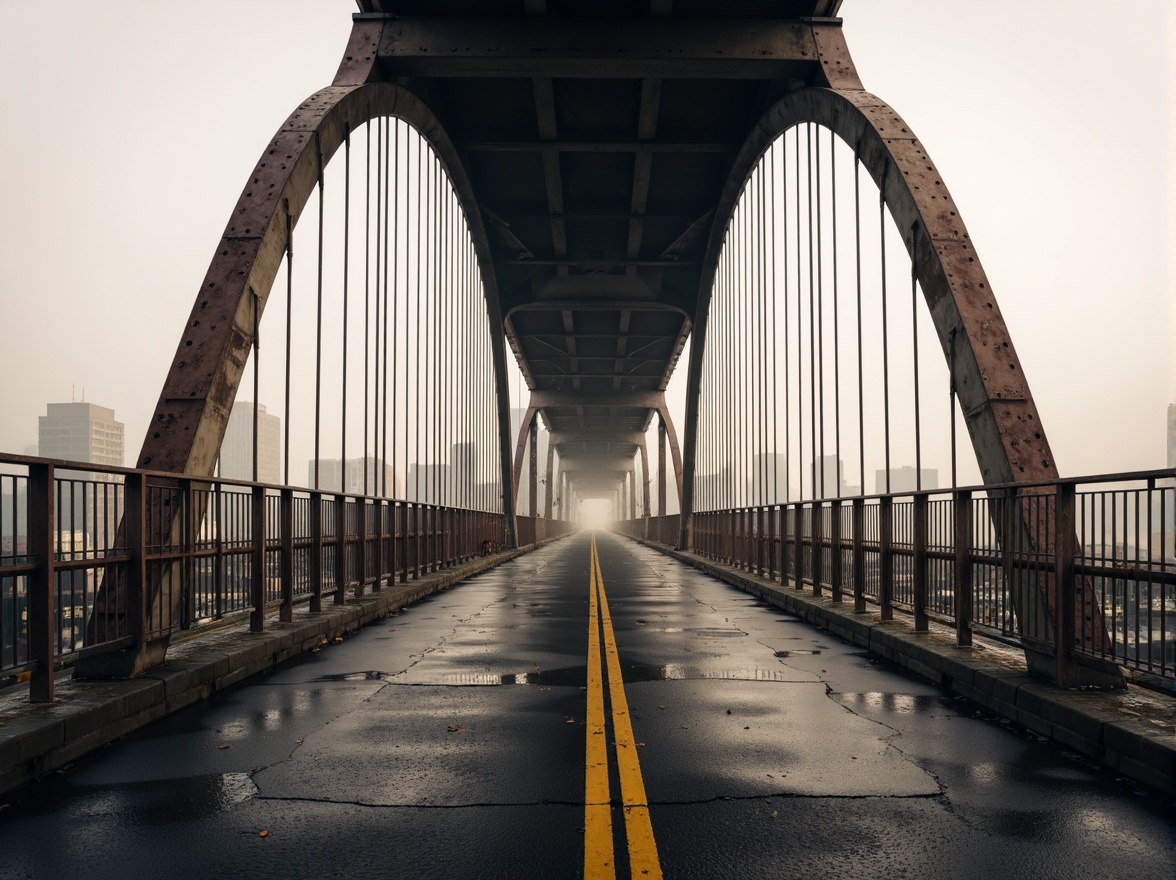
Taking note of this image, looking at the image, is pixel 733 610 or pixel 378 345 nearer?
pixel 733 610

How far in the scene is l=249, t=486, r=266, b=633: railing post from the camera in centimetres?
938

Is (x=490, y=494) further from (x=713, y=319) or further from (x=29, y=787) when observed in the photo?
(x=29, y=787)

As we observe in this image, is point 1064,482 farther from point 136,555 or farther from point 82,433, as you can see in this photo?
point 82,433

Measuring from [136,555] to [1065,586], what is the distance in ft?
20.9

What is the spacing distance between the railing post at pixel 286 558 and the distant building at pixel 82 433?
12331 centimetres

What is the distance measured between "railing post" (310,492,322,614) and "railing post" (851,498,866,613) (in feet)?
20.7

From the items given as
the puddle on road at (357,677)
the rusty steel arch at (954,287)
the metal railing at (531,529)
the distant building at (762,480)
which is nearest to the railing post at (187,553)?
the puddle on road at (357,677)

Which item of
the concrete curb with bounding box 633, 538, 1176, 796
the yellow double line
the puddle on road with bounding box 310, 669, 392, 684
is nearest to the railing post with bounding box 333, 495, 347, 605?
the puddle on road with bounding box 310, 669, 392, 684

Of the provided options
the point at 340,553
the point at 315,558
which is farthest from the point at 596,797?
the point at 340,553

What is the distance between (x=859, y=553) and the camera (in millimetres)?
11977

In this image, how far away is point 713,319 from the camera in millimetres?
34625

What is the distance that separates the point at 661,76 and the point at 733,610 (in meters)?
9.24

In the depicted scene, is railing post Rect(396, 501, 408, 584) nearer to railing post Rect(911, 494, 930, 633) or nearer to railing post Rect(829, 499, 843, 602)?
railing post Rect(829, 499, 843, 602)

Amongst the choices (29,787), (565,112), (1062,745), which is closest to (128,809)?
(29,787)
